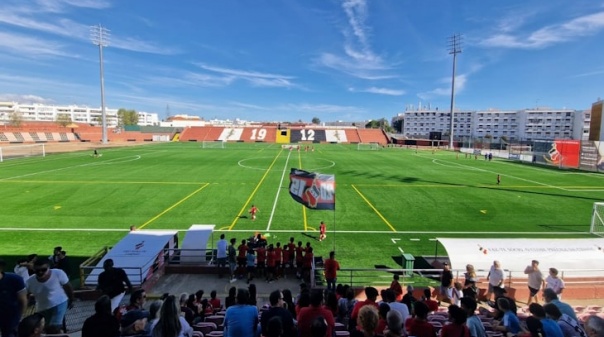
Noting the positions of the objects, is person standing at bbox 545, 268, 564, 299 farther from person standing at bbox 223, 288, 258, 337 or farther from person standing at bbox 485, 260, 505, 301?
person standing at bbox 223, 288, 258, 337

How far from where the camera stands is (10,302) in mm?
5676

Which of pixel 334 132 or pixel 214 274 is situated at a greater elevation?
pixel 334 132

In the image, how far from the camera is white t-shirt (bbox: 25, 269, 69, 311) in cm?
642

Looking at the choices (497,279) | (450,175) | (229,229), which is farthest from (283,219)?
(450,175)

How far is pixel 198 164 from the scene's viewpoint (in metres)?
46.8

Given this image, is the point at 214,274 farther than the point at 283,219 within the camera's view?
No

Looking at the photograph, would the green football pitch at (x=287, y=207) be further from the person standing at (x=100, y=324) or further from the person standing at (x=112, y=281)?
the person standing at (x=100, y=324)

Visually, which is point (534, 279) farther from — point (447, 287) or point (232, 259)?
point (232, 259)

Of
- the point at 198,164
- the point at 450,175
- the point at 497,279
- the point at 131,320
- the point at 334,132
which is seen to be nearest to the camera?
the point at 131,320

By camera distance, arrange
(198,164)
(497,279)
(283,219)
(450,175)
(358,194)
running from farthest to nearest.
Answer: (198,164)
(450,175)
(358,194)
(283,219)
(497,279)

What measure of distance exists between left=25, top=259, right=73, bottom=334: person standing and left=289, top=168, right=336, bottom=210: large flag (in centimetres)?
878

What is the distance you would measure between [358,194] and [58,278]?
24.5 m

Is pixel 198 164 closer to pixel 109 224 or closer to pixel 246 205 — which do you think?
pixel 246 205

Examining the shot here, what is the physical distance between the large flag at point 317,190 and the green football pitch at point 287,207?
146 centimetres
